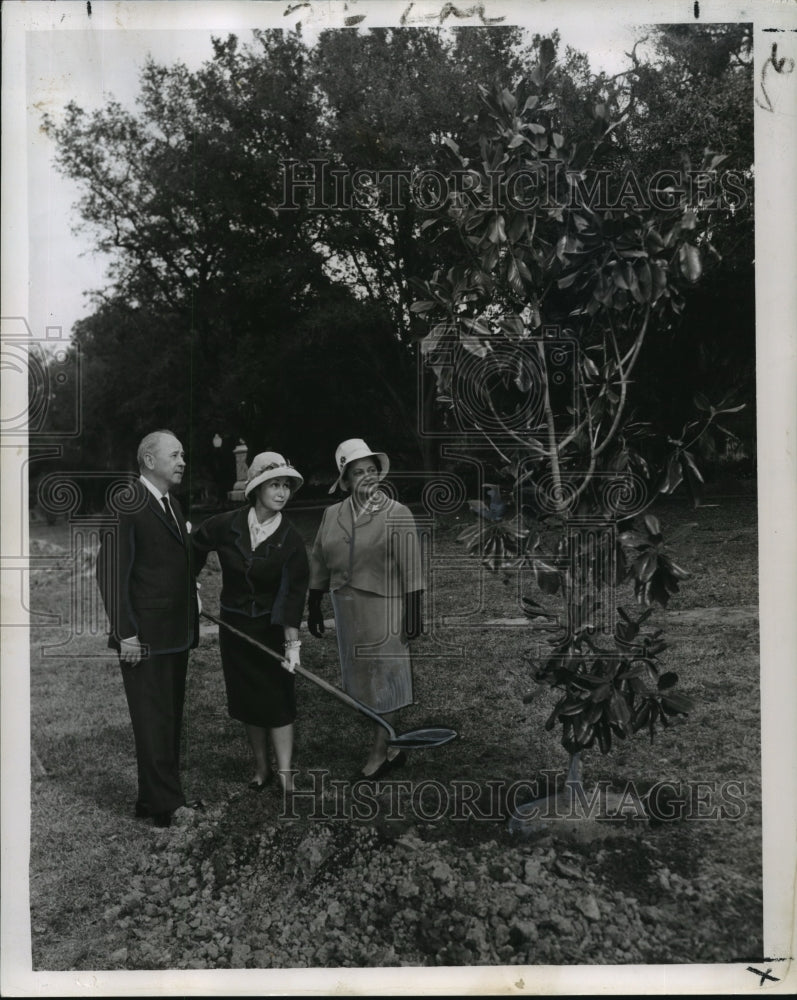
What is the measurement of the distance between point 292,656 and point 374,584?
424mm

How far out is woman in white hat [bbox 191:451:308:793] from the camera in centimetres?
297

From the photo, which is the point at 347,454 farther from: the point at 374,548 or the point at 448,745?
the point at 448,745

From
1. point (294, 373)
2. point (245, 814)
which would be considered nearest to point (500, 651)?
point (245, 814)

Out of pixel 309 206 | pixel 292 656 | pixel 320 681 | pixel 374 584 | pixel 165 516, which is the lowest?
pixel 320 681

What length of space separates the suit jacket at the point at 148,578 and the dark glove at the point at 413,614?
82 centimetres

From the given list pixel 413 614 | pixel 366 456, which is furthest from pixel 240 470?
pixel 413 614

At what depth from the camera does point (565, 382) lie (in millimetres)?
2965

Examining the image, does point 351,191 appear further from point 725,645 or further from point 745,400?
point 725,645

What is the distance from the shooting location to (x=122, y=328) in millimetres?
3010

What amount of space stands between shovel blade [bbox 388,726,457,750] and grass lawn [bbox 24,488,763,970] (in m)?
0.03

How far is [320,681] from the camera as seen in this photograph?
298 centimetres

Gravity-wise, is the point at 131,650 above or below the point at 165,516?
below

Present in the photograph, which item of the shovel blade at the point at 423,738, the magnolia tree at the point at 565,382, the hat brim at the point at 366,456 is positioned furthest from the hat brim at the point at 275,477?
the shovel blade at the point at 423,738

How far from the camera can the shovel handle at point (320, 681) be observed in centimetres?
297
